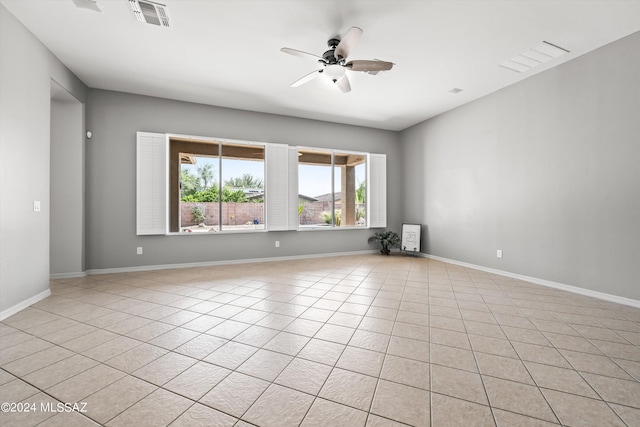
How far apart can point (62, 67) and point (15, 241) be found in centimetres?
255

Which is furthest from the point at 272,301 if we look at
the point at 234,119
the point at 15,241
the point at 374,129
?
the point at 374,129

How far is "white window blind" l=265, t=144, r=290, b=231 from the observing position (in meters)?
5.77

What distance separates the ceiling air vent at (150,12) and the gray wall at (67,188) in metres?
2.36

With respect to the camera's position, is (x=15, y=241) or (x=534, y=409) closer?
(x=534, y=409)

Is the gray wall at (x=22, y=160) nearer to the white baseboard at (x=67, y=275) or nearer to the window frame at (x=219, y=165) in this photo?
the white baseboard at (x=67, y=275)

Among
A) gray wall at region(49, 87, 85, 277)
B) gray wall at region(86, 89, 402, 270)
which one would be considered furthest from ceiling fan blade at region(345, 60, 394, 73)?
gray wall at region(49, 87, 85, 277)

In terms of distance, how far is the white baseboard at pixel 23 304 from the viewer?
277 centimetres

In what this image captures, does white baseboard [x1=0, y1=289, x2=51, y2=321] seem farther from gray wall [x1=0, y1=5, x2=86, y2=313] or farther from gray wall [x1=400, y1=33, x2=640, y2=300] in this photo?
gray wall [x1=400, y1=33, x2=640, y2=300]

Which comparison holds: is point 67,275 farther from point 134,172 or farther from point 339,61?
point 339,61

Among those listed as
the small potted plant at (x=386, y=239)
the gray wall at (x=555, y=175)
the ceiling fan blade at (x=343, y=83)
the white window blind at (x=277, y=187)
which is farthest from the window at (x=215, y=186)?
the gray wall at (x=555, y=175)

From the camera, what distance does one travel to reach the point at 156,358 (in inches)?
80.7

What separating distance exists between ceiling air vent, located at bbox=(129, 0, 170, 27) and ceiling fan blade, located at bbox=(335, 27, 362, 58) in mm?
1829

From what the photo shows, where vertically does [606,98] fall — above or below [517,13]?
below

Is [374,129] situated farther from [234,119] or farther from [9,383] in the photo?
[9,383]
